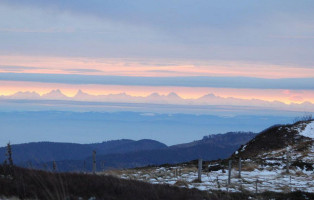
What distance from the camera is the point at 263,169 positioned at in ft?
106

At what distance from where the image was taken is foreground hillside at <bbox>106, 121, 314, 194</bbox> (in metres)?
22.4

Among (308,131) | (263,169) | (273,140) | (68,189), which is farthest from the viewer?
(308,131)

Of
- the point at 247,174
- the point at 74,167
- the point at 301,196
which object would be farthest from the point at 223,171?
the point at 74,167

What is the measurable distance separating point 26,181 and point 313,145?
40.5m

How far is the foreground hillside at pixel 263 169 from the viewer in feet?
73.5

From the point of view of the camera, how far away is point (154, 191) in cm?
1255

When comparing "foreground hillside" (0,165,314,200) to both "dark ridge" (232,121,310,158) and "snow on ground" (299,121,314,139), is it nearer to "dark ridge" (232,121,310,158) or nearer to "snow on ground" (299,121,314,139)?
"dark ridge" (232,121,310,158)

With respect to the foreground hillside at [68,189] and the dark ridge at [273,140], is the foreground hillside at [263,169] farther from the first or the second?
the foreground hillside at [68,189]

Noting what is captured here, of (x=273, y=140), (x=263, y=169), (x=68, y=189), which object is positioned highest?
(x=68, y=189)

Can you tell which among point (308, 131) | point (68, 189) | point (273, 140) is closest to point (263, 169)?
point (273, 140)

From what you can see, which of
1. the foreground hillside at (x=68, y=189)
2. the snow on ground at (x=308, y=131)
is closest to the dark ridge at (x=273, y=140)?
the snow on ground at (x=308, y=131)

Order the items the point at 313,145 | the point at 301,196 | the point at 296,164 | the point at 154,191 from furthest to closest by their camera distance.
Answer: the point at 313,145 → the point at 296,164 → the point at 301,196 → the point at 154,191

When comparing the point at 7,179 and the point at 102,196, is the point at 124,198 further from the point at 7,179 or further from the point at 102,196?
the point at 7,179

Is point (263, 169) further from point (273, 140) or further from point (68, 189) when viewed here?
point (68, 189)
